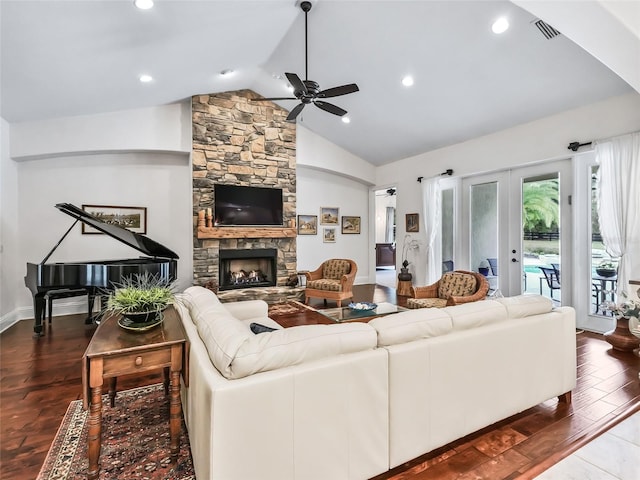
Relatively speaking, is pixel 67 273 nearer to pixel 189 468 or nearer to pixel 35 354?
pixel 35 354

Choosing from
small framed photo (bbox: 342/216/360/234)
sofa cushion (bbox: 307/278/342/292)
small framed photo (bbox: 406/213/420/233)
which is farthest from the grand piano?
small framed photo (bbox: 406/213/420/233)

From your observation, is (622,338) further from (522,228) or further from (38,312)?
(38,312)

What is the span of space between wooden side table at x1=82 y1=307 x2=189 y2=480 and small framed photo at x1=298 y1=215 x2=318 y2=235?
5886 mm

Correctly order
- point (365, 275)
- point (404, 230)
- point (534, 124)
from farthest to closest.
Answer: point (365, 275), point (404, 230), point (534, 124)

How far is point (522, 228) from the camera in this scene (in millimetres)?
5273

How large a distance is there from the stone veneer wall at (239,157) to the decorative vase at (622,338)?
16.1 feet

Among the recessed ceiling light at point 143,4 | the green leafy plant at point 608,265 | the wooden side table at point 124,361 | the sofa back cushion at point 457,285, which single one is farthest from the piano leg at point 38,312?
the green leafy plant at point 608,265

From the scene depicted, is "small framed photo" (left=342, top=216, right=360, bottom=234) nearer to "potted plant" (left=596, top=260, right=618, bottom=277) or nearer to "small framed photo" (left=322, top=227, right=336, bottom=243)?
"small framed photo" (left=322, top=227, right=336, bottom=243)

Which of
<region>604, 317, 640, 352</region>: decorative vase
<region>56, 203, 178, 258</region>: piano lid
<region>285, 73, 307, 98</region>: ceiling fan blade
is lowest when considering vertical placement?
<region>604, 317, 640, 352</region>: decorative vase

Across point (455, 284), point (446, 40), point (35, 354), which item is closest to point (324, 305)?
point (455, 284)

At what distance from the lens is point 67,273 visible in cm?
380

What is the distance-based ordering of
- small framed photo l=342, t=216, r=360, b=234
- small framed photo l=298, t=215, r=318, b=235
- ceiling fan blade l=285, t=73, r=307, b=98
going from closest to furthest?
1. ceiling fan blade l=285, t=73, r=307, b=98
2. small framed photo l=298, t=215, r=318, b=235
3. small framed photo l=342, t=216, r=360, b=234

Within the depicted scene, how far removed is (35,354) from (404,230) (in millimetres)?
6632

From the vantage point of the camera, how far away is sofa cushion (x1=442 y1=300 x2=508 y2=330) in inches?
76.9
